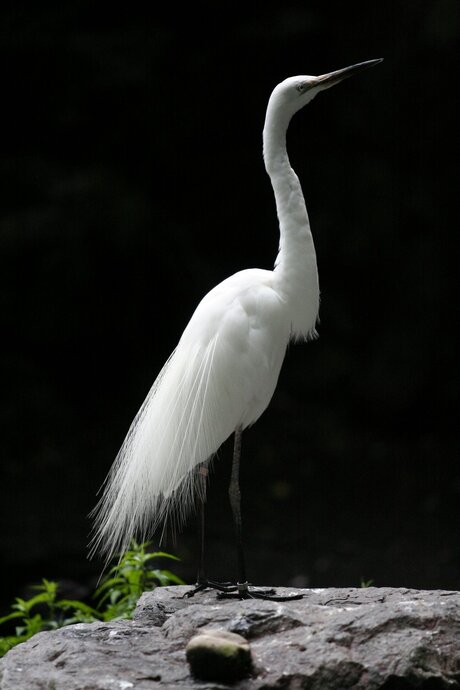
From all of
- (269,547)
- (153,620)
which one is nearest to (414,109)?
(269,547)

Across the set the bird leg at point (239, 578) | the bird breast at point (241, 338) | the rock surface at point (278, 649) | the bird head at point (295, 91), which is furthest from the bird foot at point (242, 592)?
the bird head at point (295, 91)

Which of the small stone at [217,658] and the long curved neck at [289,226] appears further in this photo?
the long curved neck at [289,226]

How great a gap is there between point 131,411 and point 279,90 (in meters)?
3.28

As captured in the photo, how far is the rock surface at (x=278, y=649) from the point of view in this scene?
5.82ft

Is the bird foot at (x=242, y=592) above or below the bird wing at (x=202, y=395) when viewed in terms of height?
below

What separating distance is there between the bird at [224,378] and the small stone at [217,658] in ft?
1.52

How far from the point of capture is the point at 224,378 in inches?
→ 91.0

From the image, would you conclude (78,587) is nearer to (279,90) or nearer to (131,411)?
(131,411)

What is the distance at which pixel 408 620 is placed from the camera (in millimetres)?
1897

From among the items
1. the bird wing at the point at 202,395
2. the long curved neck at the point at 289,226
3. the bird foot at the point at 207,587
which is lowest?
the bird foot at the point at 207,587

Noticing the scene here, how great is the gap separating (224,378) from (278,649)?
0.68 metres

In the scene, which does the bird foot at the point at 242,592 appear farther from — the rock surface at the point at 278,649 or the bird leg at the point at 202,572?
the rock surface at the point at 278,649

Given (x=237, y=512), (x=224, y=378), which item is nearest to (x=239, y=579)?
(x=237, y=512)

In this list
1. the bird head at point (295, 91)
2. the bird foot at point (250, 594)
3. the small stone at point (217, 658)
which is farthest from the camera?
the bird head at point (295, 91)
